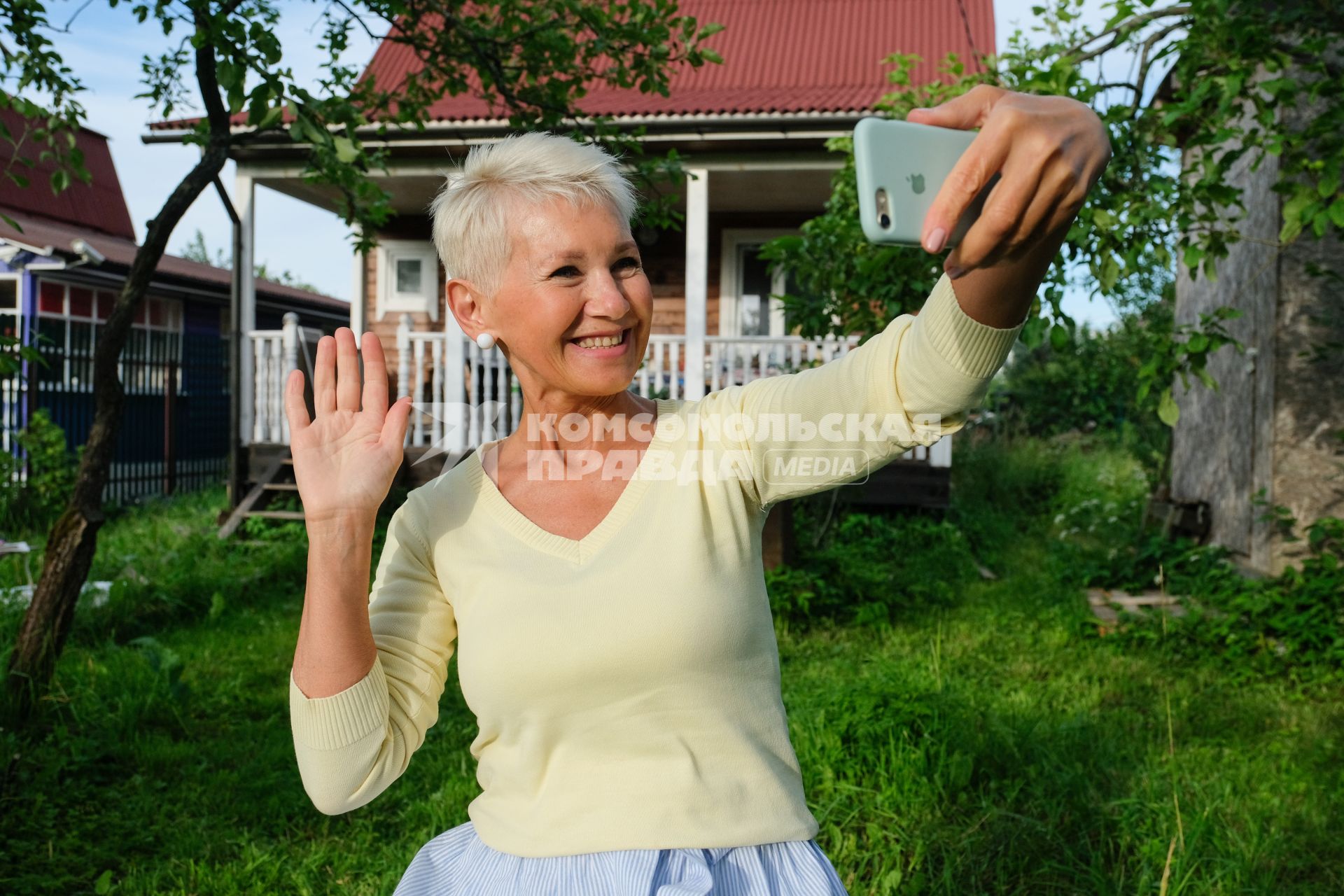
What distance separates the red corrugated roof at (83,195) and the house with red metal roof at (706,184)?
5877mm

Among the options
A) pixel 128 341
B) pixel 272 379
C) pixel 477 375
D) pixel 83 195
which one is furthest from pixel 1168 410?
pixel 83 195

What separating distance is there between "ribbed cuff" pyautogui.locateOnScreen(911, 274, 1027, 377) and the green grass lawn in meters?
1.79

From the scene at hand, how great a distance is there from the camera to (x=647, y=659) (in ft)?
4.39

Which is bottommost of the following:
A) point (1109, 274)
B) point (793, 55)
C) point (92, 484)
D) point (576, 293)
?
point (92, 484)

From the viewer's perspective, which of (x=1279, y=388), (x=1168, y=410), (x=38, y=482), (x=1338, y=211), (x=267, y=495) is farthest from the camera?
(x=267, y=495)

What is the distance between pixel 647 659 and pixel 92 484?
3.76 meters

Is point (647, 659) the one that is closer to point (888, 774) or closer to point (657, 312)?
point (888, 774)

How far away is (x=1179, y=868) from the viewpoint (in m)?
2.94

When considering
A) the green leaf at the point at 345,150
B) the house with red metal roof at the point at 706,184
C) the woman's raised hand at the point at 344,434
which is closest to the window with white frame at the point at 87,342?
the house with red metal roof at the point at 706,184

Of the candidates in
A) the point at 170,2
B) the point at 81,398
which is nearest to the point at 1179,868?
the point at 170,2

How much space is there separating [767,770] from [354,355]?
0.78 meters

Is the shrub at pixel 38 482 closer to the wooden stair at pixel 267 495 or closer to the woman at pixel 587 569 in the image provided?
the wooden stair at pixel 267 495

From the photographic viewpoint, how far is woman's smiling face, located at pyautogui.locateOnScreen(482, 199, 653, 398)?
1.46m

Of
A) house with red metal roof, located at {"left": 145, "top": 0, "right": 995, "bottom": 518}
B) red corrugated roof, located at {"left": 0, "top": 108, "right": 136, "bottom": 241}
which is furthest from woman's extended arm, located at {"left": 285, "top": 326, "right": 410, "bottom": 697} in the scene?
red corrugated roof, located at {"left": 0, "top": 108, "right": 136, "bottom": 241}
